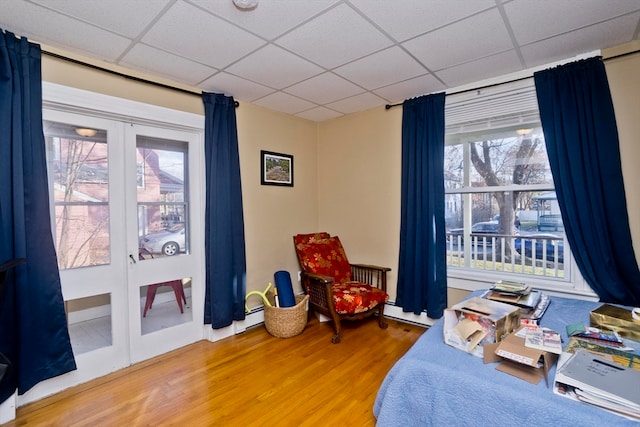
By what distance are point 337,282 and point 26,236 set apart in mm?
2623

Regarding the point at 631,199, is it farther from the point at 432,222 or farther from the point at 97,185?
the point at 97,185

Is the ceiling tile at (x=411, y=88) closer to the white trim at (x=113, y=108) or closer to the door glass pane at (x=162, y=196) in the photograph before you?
the white trim at (x=113, y=108)

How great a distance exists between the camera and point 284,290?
3176 mm

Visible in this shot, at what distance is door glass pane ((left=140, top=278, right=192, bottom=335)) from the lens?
8.91ft

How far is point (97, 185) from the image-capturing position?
243 centimetres

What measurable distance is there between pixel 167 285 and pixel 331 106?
247 cm

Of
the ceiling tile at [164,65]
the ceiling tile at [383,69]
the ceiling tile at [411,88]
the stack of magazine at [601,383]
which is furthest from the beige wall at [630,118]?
the ceiling tile at [164,65]

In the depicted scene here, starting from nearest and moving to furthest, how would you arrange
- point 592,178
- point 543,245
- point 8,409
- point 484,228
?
point 8,409
point 592,178
point 543,245
point 484,228

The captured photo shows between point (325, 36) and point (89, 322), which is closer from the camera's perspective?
point (325, 36)

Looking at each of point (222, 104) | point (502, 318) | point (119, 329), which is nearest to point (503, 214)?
point (502, 318)

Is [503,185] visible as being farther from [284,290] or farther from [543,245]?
[284,290]

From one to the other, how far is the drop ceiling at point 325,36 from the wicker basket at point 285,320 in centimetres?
213

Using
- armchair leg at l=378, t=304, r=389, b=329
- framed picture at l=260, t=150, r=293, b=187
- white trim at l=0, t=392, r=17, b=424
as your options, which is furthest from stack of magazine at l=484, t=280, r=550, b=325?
white trim at l=0, t=392, r=17, b=424

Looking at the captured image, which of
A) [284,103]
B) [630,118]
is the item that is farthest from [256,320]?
[630,118]
